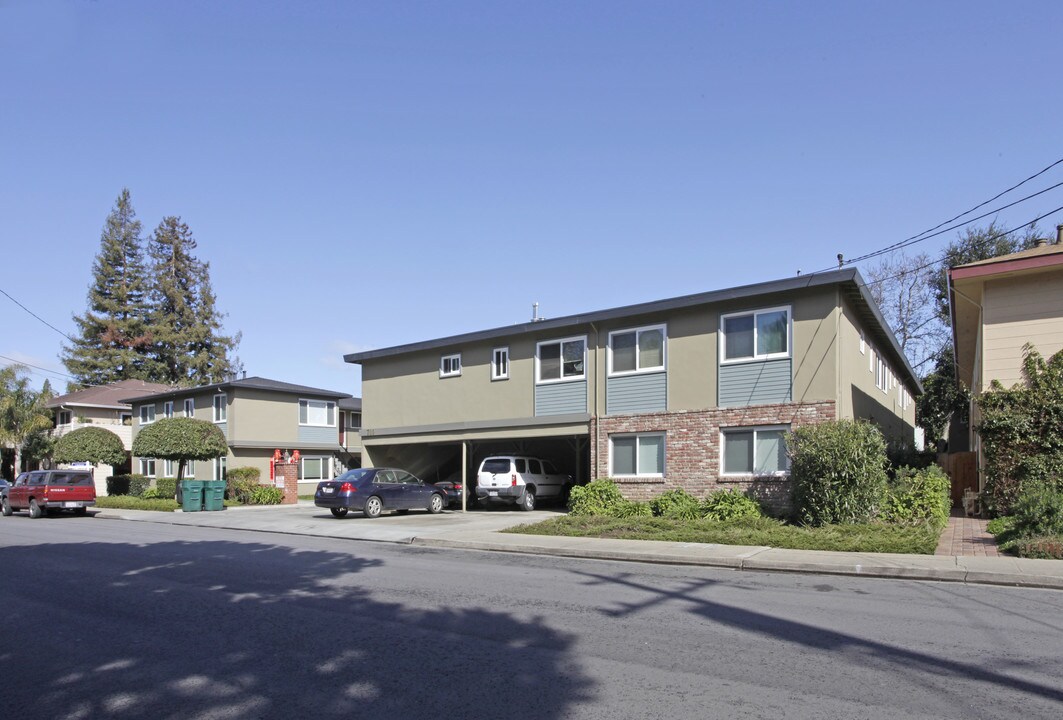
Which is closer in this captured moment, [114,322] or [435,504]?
[435,504]

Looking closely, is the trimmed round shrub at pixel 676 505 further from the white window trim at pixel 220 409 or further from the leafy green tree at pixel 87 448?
the leafy green tree at pixel 87 448

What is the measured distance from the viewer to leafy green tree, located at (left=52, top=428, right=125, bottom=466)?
Result: 119ft

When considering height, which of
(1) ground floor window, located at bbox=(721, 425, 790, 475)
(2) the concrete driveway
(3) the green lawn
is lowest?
(2) the concrete driveway

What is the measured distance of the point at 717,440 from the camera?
20250 mm

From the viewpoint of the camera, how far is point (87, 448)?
36500 mm

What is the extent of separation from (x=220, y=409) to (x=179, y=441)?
6070 mm

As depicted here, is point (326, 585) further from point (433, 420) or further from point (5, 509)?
point (5, 509)

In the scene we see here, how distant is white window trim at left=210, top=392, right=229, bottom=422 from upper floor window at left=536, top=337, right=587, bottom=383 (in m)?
19.9

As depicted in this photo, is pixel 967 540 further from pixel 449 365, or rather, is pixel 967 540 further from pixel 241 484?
pixel 241 484

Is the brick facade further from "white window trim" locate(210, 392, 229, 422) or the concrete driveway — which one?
"white window trim" locate(210, 392, 229, 422)

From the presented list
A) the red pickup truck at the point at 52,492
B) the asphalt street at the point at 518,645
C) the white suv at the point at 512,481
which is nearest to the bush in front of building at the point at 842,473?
the asphalt street at the point at 518,645

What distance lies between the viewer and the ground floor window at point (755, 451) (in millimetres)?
19234

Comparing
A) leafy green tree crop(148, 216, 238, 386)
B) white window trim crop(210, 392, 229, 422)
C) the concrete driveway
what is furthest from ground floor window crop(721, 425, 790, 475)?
leafy green tree crop(148, 216, 238, 386)

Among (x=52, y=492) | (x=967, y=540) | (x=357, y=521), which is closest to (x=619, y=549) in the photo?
(x=967, y=540)
